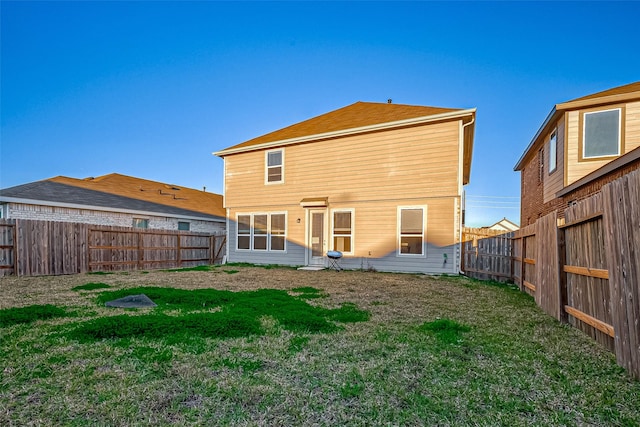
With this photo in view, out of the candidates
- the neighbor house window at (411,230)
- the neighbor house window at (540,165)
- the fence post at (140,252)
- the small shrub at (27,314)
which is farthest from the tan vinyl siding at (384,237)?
the small shrub at (27,314)

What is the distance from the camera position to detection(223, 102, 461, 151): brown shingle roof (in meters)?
12.2

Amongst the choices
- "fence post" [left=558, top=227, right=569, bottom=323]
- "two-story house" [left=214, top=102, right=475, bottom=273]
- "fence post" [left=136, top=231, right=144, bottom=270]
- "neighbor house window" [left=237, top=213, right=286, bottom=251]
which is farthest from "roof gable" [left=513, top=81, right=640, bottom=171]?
"fence post" [left=136, top=231, right=144, bottom=270]

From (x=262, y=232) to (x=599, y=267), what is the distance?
12.3 m

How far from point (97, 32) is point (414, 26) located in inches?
473

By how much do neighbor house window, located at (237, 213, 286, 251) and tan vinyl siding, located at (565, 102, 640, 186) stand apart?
10.4 m

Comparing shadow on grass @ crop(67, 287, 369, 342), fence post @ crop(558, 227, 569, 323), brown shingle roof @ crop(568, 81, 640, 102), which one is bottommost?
shadow on grass @ crop(67, 287, 369, 342)

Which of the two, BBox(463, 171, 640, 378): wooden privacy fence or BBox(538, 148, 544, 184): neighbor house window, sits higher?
BBox(538, 148, 544, 184): neighbor house window

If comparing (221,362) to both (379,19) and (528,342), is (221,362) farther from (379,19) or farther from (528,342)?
(379,19)

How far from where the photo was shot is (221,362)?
2967mm

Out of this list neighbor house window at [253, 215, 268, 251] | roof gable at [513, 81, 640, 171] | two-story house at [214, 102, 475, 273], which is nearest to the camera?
roof gable at [513, 81, 640, 171]

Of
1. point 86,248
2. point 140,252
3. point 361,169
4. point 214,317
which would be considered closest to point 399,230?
point 361,169

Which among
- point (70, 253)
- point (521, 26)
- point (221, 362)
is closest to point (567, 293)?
point (221, 362)

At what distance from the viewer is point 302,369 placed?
283cm

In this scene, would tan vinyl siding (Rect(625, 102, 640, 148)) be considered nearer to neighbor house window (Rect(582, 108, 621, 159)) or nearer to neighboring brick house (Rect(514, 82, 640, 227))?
neighboring brick house (Rect(514, 82, 640, 227))
